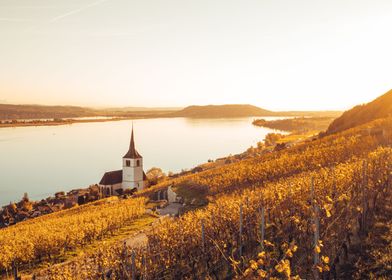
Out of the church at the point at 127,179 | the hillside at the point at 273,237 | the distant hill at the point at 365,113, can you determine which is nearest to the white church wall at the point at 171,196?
the hillside at the point at 273,237

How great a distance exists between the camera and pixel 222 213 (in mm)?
12891

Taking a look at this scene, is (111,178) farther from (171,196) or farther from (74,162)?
(74,162)

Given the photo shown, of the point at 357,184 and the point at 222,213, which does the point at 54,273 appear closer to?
the point at 222,213

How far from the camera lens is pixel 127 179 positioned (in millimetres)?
70188

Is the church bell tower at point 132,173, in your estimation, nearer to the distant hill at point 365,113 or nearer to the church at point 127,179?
the church at point 127,179

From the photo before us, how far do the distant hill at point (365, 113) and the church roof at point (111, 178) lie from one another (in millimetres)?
40117

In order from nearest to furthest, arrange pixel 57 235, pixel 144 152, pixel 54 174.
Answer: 1. pixel 57 235
2. pixel 54 174
3. pixel 144 152

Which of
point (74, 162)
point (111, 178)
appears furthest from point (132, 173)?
point (74, 162)

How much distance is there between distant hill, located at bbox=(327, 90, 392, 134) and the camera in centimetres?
4548

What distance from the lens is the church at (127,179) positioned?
68938 millimetres

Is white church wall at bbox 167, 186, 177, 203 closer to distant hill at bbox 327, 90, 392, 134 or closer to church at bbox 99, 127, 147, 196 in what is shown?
distant hill at bbox 327, 90, 392, 134

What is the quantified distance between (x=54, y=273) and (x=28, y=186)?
297 feet

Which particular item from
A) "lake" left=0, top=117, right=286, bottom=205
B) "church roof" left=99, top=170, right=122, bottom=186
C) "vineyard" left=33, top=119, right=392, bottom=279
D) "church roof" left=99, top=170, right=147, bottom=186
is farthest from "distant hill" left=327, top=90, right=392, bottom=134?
"lake" left=0, top=117, right=286, bottom=205

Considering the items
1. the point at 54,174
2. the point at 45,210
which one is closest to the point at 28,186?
the point at 54,174
